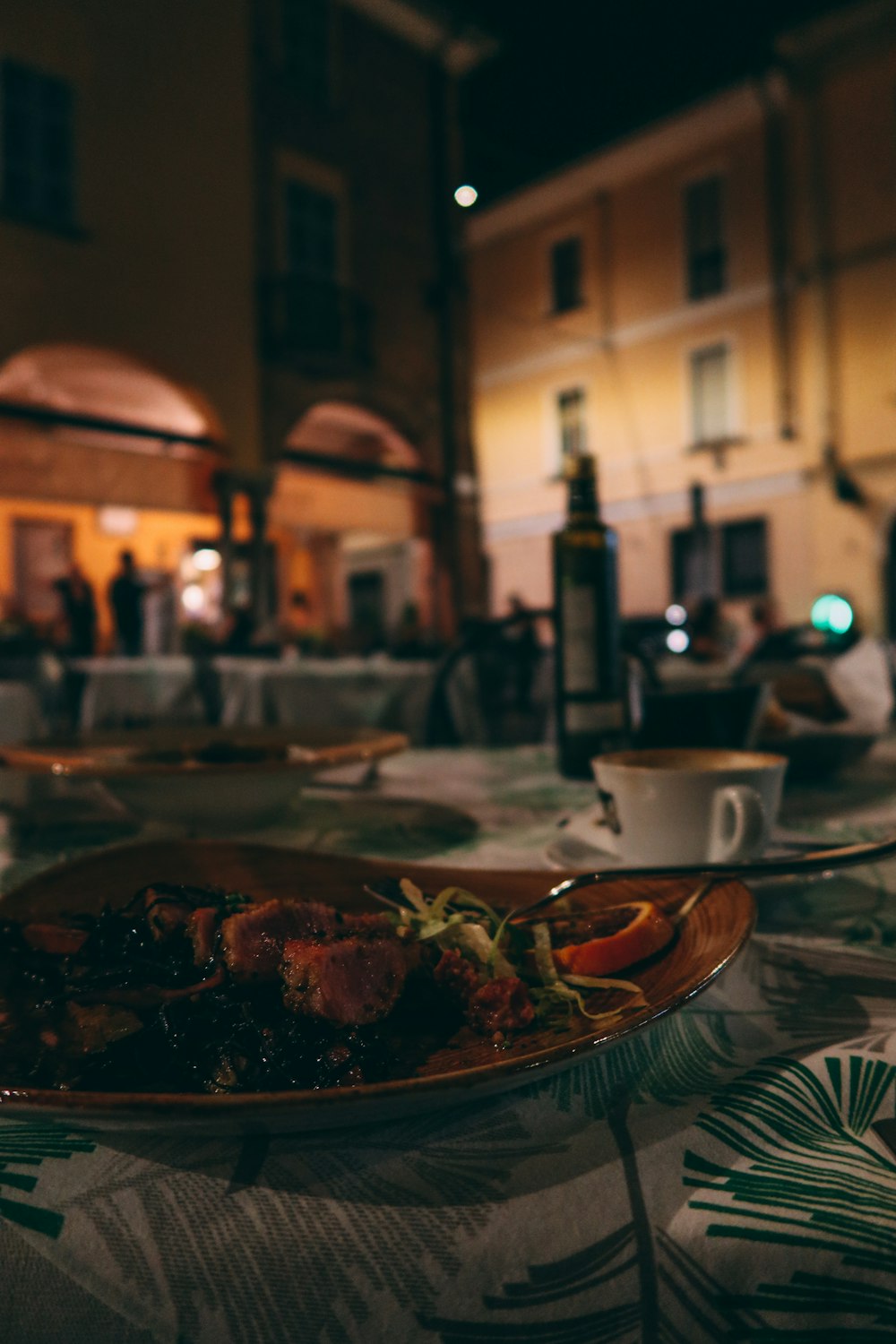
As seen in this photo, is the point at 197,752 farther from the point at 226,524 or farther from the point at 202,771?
the point at 226,524

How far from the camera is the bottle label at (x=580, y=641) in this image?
1.03 m

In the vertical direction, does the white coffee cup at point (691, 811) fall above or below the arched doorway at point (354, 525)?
below

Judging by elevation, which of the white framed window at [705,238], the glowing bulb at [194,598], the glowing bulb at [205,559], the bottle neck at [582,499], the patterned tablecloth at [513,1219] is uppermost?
the white framed window at [705,238]

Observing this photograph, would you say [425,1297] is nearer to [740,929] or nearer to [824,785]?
[740,929]

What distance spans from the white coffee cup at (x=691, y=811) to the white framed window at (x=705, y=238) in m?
13.7

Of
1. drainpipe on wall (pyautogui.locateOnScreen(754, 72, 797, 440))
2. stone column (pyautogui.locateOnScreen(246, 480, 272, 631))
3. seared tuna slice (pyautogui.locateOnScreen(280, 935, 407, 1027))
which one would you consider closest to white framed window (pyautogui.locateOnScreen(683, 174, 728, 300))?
drainpipe on wall (pyautogui.locateOnScreen(754, 72, 797, 440))

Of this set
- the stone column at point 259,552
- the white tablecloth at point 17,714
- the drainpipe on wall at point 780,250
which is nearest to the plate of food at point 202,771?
the white tablecloth at point 17,714

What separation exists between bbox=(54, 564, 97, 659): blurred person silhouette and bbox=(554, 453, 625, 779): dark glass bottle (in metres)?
8.31

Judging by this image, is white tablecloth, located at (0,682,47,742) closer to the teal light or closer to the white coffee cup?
the white coffee cup

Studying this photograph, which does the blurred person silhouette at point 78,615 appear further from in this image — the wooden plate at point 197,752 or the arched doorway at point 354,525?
the wooden plate at point 197,752

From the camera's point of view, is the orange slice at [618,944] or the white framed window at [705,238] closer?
the orange slice at [618,944]

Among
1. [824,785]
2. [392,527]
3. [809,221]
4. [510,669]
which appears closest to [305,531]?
[392,527]

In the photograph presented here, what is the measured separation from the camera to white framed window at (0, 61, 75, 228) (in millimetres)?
7676

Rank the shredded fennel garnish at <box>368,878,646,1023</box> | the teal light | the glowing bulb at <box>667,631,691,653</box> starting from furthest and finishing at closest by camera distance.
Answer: the glowing bulb at <box>667,631,691,653</box> → the teal light → the shredded fennel garnish at <box>368,878,646,1023</box>
